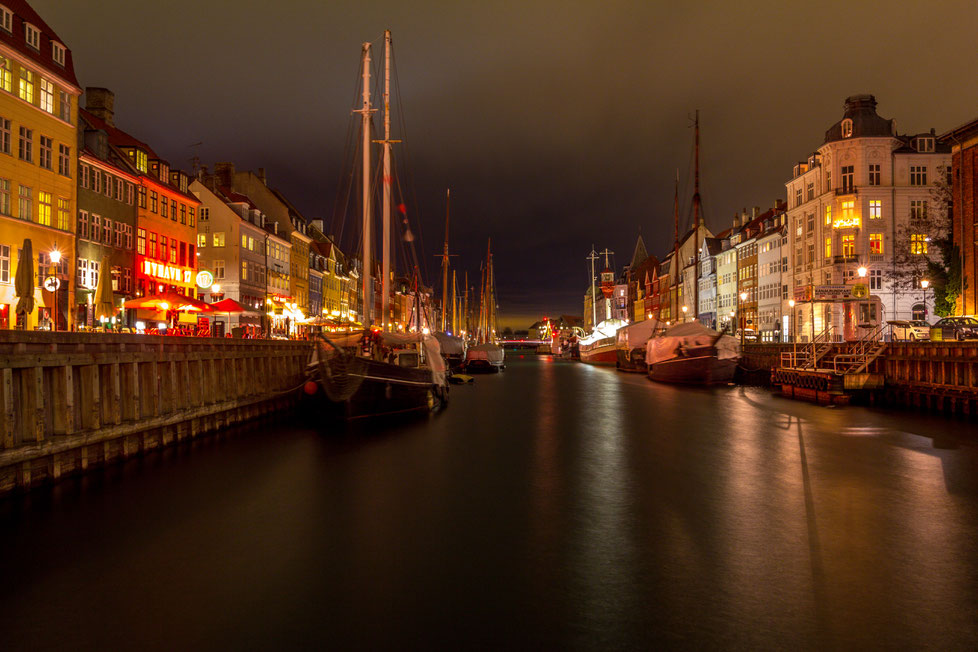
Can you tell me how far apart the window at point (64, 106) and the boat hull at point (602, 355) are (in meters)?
68.5

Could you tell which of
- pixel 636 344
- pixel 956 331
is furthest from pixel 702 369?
pixel 636 344

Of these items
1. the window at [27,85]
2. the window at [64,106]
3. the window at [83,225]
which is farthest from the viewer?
the window at [83,225]

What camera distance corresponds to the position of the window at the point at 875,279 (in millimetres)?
63906

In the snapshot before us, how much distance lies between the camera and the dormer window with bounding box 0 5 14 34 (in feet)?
104

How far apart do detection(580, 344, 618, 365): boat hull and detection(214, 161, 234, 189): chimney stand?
50.7 meters

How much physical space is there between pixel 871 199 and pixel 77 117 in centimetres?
6452

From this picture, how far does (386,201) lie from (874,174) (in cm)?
5502

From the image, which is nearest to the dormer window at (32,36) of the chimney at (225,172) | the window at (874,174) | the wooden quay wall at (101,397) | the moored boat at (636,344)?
the wooden quay wall at (101,397)

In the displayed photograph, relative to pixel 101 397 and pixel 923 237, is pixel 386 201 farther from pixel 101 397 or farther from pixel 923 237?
pixel 923 237

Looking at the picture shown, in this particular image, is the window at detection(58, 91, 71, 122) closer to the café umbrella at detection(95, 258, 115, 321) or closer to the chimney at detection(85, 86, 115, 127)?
the chimney at detection(85, 86, 115, 127)

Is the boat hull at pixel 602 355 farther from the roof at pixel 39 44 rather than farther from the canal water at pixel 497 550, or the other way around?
the canal water at pixel 497 550

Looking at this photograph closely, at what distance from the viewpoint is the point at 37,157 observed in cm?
3453

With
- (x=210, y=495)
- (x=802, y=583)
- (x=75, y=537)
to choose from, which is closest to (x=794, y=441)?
(x=802, y=583)

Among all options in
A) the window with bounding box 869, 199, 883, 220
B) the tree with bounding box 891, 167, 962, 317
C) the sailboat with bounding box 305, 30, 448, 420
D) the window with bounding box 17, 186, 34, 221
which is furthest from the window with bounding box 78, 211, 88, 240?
the window with bounding box 869, 199, 883, 220
